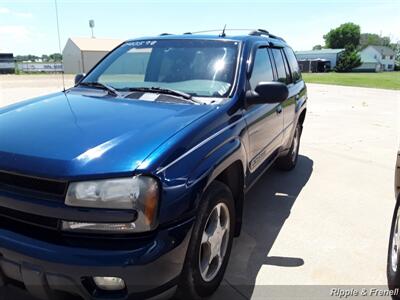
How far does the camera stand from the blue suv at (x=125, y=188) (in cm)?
209

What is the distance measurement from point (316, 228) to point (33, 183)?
116 inches

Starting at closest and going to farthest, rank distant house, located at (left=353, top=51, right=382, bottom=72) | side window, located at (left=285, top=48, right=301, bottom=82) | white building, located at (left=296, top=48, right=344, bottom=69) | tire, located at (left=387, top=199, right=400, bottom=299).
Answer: tire, located at (left=387, top=199, right=400, bottom=299) → side window, located at (left=285, top=48, right=301, bottom=82) → white building, located at (left=296, top=48, right=344, bottom=69) → distant house, located at (left=353, top=51, right=382, bottom=72)

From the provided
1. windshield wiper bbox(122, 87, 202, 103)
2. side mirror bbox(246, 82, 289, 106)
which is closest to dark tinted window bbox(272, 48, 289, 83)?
side mirror bbox(246, 82, 289, 106)

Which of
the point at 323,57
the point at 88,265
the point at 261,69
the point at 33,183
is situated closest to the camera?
the point at 88,265

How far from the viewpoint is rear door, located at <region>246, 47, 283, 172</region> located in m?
3.58

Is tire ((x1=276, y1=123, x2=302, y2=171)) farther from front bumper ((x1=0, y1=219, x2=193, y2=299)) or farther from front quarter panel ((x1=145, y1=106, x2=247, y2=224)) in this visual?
front bumper ((x1=0, y1=219, x2=193, y2=299))

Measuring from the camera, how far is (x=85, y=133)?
2.46 metres

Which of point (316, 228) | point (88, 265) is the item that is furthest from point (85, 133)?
point (316, 228)

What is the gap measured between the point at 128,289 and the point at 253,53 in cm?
254

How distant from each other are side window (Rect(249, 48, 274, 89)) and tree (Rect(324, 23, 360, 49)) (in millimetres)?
111549

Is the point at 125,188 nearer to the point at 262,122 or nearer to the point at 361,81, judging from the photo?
the point at 262,122

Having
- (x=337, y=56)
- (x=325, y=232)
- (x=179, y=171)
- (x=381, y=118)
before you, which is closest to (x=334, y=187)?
(x=325, y=232)

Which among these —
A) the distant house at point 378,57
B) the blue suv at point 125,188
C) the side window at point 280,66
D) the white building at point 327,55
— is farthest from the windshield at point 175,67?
the distant house at point 378,57

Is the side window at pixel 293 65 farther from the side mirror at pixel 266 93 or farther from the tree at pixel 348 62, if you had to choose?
the tree at pixel 348 62
